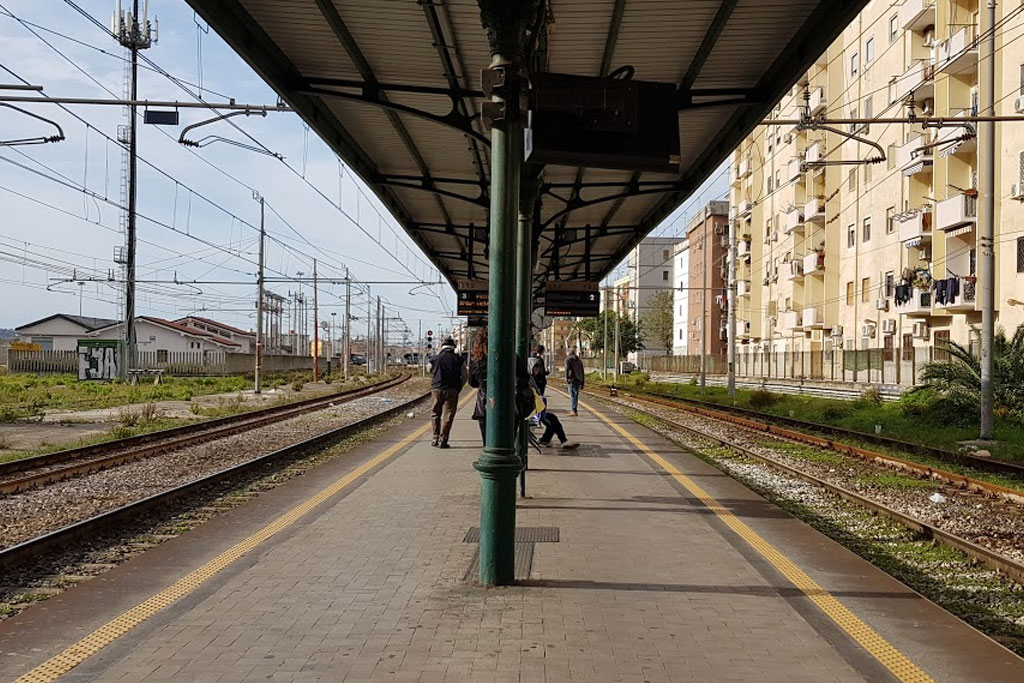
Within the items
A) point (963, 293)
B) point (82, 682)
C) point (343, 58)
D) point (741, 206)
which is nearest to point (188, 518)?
point (343, 58)

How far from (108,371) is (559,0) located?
43.2 m

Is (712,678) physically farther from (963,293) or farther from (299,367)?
(299,367)

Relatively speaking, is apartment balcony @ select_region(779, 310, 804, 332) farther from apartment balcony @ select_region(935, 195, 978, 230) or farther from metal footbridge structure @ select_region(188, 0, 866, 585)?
metal footbridge structure @ select_region(188, 0, 866, 585)

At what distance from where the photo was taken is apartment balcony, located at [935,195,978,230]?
116ft

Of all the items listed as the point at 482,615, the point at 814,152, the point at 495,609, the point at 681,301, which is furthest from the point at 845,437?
the point at 681,301

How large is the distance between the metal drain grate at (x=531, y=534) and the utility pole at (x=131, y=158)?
42562 mm

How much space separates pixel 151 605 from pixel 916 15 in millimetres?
40901

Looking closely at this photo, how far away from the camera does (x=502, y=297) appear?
21.4 feet

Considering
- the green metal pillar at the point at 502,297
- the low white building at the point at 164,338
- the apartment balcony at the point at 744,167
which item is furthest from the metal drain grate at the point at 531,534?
the low white building at the point at 164,338

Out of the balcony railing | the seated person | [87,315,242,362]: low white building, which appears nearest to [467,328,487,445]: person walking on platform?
the seated person

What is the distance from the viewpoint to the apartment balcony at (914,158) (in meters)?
39.7

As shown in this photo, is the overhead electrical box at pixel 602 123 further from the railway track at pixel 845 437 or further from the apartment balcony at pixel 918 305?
the apartment balcony at pixel 918 305

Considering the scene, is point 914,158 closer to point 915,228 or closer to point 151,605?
point 915,228

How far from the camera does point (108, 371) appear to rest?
154 feet
